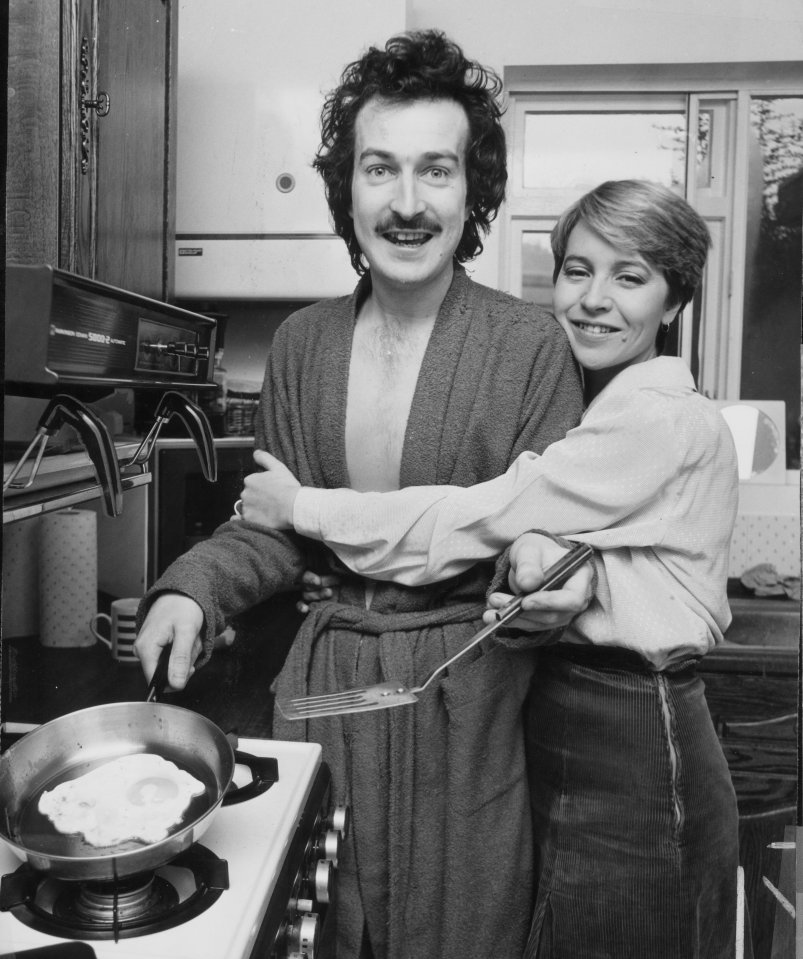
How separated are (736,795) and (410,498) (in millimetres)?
478

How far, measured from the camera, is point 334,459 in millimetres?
890

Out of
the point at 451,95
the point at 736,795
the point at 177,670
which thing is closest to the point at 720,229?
the point at 451,95

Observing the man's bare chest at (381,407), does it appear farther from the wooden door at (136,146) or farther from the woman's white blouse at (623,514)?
the wooden door at (136,146)

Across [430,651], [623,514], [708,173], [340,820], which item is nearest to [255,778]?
[340,820]

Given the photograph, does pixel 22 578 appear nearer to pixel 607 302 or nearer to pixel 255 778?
pixel 255 778

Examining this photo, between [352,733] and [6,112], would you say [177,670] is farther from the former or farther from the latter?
[6,112]

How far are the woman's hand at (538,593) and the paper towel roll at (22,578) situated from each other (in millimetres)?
474

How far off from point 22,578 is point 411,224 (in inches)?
21.5

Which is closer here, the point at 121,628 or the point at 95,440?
the point at 95,440

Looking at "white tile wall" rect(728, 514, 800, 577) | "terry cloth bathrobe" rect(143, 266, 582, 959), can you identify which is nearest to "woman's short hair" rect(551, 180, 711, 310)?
"terry cloth bathrobe" rect(143, 266, 582, 959)

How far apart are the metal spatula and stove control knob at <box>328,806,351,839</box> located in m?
0.11

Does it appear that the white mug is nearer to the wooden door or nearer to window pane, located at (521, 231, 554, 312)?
the wooden door

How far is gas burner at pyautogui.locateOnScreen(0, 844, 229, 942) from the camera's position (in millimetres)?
608

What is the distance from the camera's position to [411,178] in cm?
84
